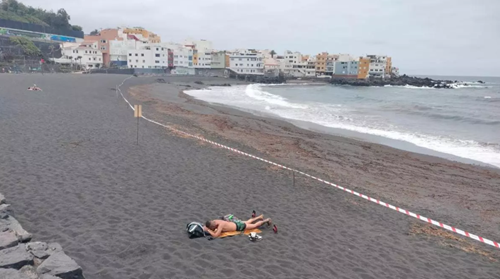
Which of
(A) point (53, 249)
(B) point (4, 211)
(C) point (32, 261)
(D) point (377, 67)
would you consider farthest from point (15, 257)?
(D) point (377, 67)

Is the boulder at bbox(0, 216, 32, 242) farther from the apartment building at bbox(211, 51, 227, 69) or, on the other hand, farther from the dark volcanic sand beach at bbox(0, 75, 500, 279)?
the apartment building at bbox(211, 51, 227, 69)

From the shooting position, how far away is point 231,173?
10.7 meters

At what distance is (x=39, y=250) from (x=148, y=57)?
96722mm

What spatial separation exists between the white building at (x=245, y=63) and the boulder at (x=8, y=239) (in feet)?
339

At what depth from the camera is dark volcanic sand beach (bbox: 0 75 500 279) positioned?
5.70m

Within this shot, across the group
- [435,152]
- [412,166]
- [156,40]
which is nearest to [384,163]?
[412,166]

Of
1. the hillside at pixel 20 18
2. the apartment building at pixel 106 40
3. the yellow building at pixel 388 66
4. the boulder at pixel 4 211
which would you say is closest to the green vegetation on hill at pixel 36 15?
the hillside at pixel 20 18

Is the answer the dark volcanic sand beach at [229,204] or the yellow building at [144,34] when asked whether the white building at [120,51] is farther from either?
the dark volcanic sand beach at [229,204]

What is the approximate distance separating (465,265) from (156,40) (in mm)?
128920

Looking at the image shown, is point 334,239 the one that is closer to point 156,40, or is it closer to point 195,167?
point 195,167

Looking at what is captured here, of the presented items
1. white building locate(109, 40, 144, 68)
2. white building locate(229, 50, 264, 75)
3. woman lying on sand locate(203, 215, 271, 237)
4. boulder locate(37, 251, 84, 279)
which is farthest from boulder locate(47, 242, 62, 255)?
white building locate(229, 50, 264, 75)

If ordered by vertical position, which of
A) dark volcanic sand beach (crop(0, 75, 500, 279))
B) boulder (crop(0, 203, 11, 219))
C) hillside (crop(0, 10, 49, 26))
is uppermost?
hillside (crop(0, 10, 49, 26))

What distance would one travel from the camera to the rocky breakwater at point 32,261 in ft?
12.9

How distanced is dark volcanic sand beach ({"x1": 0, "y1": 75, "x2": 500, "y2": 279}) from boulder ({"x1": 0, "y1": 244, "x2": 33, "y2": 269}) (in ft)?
3.00
